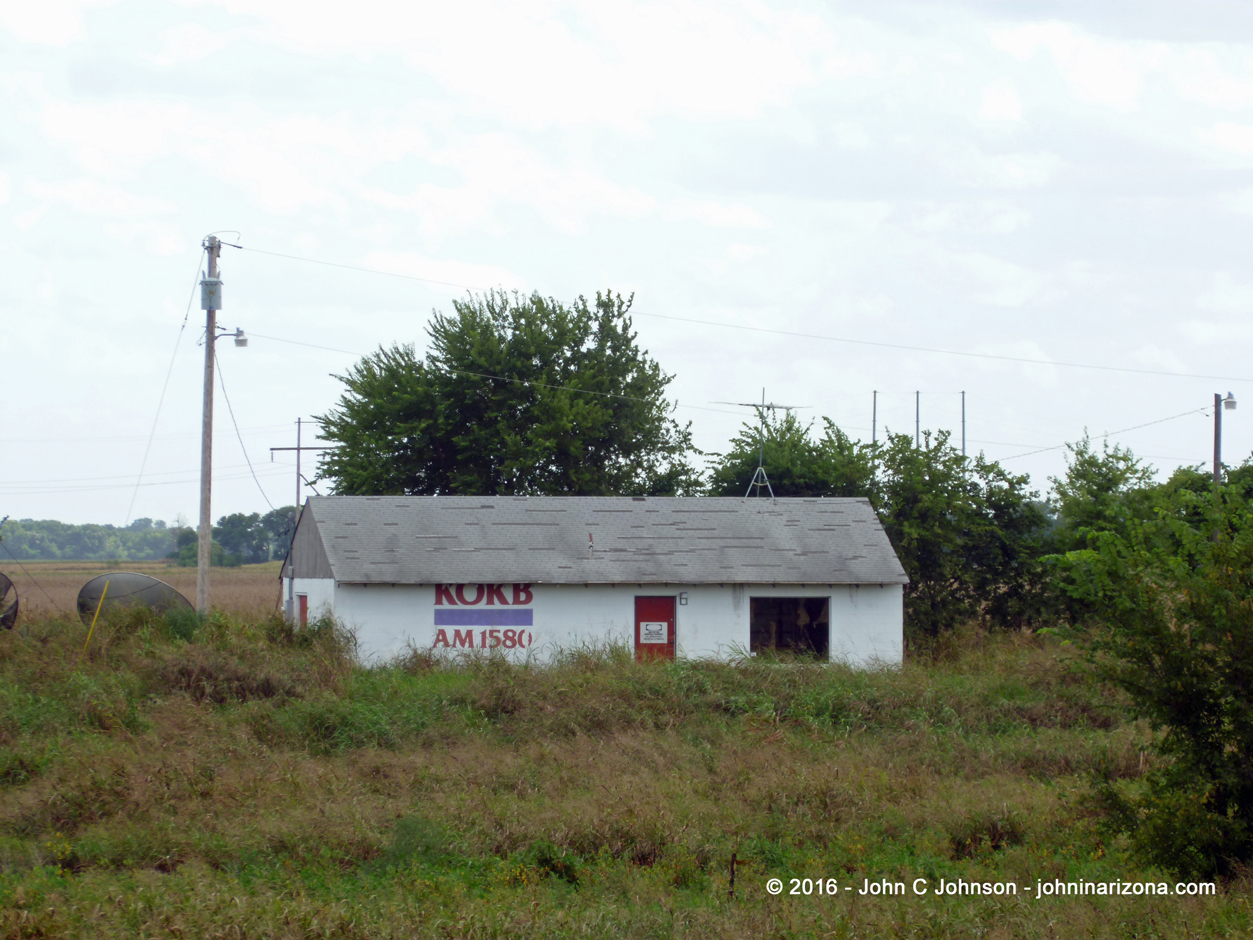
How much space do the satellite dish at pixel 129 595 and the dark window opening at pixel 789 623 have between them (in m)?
11.7

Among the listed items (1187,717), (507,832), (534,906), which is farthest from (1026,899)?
(507,832)

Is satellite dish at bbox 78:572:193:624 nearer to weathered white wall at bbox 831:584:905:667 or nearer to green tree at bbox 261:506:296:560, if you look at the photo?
weathered white wall at bbox 831:584:905:667

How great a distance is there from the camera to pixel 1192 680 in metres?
8.05

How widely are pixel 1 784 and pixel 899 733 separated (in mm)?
11479

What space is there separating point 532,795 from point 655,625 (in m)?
9.63

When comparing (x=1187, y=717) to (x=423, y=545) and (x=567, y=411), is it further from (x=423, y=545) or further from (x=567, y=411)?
(x=567, y=411)

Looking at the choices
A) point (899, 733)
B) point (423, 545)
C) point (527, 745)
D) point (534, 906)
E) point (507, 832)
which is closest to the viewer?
point (534, 906)

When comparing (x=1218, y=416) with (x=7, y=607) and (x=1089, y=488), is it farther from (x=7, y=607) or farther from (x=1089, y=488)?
(x=7, y=607)

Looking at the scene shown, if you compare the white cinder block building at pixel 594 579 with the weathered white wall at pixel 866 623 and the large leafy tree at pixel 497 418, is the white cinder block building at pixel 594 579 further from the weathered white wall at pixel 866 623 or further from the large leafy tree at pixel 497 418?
the large leafy tree at pixel 497 418

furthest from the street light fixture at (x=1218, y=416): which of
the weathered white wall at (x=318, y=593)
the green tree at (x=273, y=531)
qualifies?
the green tree at (x=273, y=531)

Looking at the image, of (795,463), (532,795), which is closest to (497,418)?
(795,463)

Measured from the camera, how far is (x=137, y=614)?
1994 centimetres

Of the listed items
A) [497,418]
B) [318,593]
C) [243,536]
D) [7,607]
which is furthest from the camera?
[243,536]

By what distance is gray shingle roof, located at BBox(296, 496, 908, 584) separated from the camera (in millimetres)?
20781
